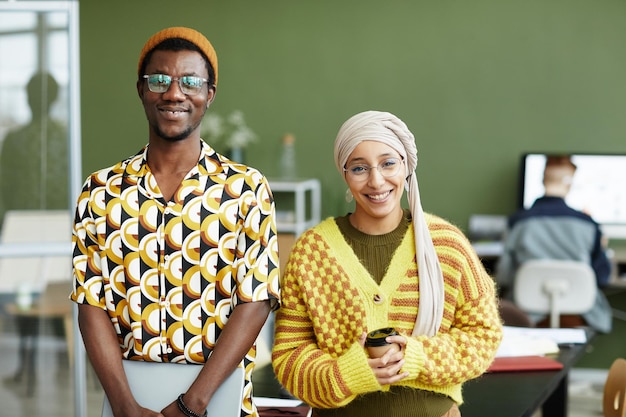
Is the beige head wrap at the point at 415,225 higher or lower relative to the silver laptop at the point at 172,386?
higher

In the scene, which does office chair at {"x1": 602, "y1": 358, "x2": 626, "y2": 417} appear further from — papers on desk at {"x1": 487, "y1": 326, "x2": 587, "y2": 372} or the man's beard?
the man's beard

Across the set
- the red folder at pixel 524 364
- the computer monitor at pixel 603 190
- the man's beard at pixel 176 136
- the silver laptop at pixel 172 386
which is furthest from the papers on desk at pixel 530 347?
the computer monitor at pixel 603 190

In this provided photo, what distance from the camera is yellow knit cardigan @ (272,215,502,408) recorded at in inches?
64.5

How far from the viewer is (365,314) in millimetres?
1646


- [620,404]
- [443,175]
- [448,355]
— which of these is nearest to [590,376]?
[443,175]

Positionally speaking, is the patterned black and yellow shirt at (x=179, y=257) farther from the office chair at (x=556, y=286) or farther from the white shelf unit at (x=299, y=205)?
the white shelf unit at (x=299, y=205)

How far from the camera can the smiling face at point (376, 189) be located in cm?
164

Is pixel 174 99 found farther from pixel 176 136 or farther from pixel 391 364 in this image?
pixel 391 364

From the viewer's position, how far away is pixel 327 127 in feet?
19.1

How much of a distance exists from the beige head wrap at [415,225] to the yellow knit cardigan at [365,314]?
21 mm

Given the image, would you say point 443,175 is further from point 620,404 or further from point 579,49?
point 620,404

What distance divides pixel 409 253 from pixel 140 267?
50 cm

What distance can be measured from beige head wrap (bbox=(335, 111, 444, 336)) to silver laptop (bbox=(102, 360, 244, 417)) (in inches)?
13.8

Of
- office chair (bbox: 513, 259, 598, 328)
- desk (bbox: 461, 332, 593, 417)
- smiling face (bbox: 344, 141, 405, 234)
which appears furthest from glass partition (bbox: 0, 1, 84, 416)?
office chair (bbox: 513, 259, 598, 328)
